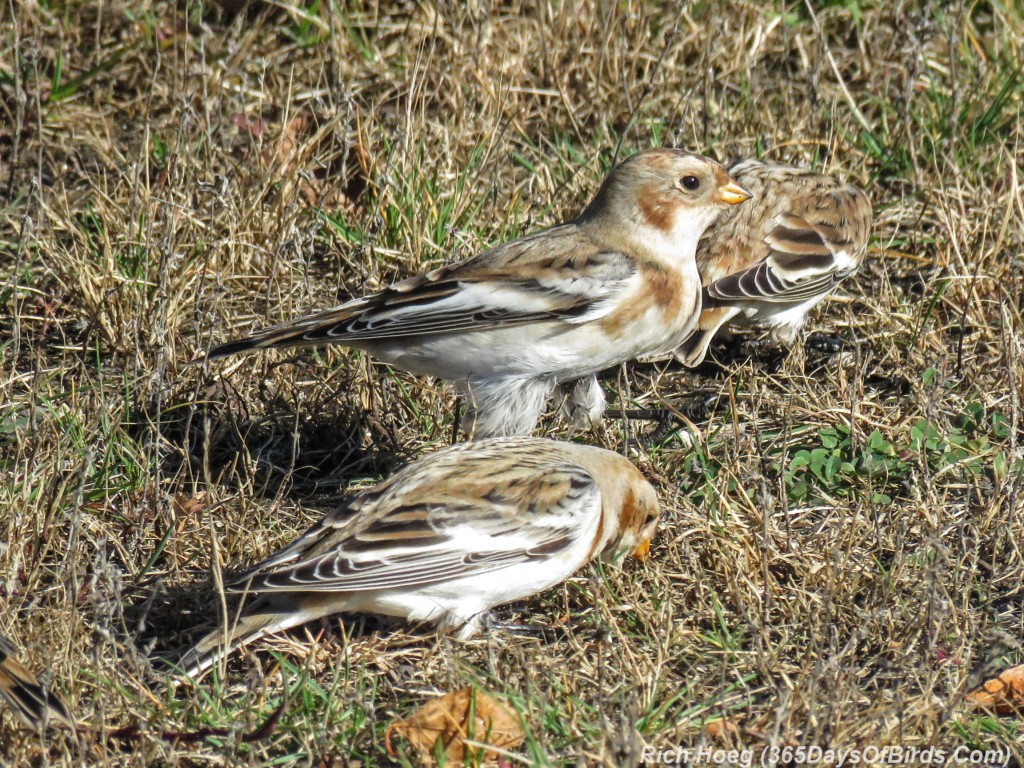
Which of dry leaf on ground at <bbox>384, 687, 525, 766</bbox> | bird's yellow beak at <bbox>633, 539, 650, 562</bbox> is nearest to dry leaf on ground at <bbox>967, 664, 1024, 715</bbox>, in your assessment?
bird's yellow beak at <bbox>633, 539, 650, 562</bbox>

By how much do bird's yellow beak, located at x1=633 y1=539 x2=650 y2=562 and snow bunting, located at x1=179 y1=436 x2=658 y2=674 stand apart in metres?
0.04

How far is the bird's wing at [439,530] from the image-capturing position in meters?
3.86

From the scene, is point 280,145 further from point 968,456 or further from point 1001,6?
point 1001,6

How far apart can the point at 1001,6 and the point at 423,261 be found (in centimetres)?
324

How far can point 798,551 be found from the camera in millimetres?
4395

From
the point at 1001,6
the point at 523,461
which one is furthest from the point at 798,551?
the point at 1001,6

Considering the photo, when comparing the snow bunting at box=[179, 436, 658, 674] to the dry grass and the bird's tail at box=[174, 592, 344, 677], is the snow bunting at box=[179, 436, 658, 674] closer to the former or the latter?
the bird's tail at box=[174, 592, 344, 677]

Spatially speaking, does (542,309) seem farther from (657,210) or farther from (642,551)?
(642,551)

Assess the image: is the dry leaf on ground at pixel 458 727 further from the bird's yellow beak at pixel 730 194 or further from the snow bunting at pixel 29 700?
the bird's yellow beak at pixel 730 194

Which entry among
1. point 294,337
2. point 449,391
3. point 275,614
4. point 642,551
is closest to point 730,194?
point 449,391

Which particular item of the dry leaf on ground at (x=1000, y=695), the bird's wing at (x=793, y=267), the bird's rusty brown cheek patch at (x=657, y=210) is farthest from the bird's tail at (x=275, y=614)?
the bird's wing at (x=793, y=267)

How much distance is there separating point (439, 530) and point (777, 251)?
2386 mm

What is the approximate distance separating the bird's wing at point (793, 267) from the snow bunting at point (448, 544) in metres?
1.51

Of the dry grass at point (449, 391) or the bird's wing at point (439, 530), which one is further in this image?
the bird's wing at point (439, 530)
